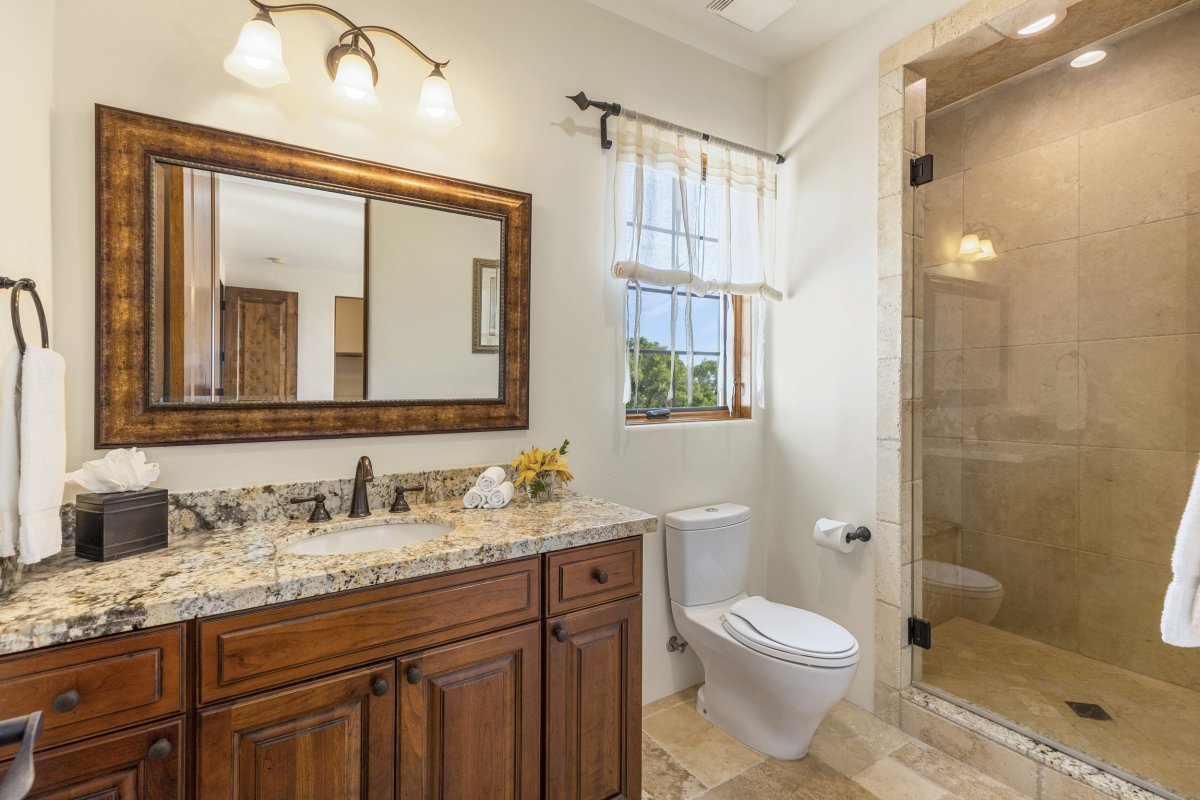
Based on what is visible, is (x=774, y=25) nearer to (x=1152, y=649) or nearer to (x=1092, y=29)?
(x=1092, y=29)

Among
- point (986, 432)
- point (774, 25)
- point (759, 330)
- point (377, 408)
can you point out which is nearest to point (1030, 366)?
point (986, 432)

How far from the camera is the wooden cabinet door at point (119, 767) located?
892 mm

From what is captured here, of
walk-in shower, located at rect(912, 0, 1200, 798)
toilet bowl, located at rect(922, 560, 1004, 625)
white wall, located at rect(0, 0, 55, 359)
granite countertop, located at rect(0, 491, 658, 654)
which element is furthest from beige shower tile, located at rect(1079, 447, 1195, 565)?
white wall, located at rect(0, 0, 55, 359)

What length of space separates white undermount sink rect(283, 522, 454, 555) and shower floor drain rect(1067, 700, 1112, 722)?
2173 millimetres

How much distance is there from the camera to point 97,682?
919mm

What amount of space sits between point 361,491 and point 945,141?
2.48 meters

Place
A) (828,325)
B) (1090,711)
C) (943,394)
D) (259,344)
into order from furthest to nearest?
(828,325)
(943,394)
(1090,711)
(259,344)

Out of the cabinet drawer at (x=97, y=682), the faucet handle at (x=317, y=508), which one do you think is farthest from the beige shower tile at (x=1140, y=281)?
the cabinet drawer at (x=97, y=682)

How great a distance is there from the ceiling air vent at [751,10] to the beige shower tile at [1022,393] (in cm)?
150

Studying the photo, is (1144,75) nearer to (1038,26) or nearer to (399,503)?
(1038,26)

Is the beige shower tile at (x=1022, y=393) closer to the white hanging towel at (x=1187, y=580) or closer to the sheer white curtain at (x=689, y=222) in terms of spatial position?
the sheer white curtain at (x=689, y=222)

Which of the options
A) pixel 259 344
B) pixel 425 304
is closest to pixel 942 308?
pixel 425 304

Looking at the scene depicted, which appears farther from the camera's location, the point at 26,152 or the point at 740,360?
the point at 740,360

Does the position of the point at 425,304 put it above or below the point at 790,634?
above
